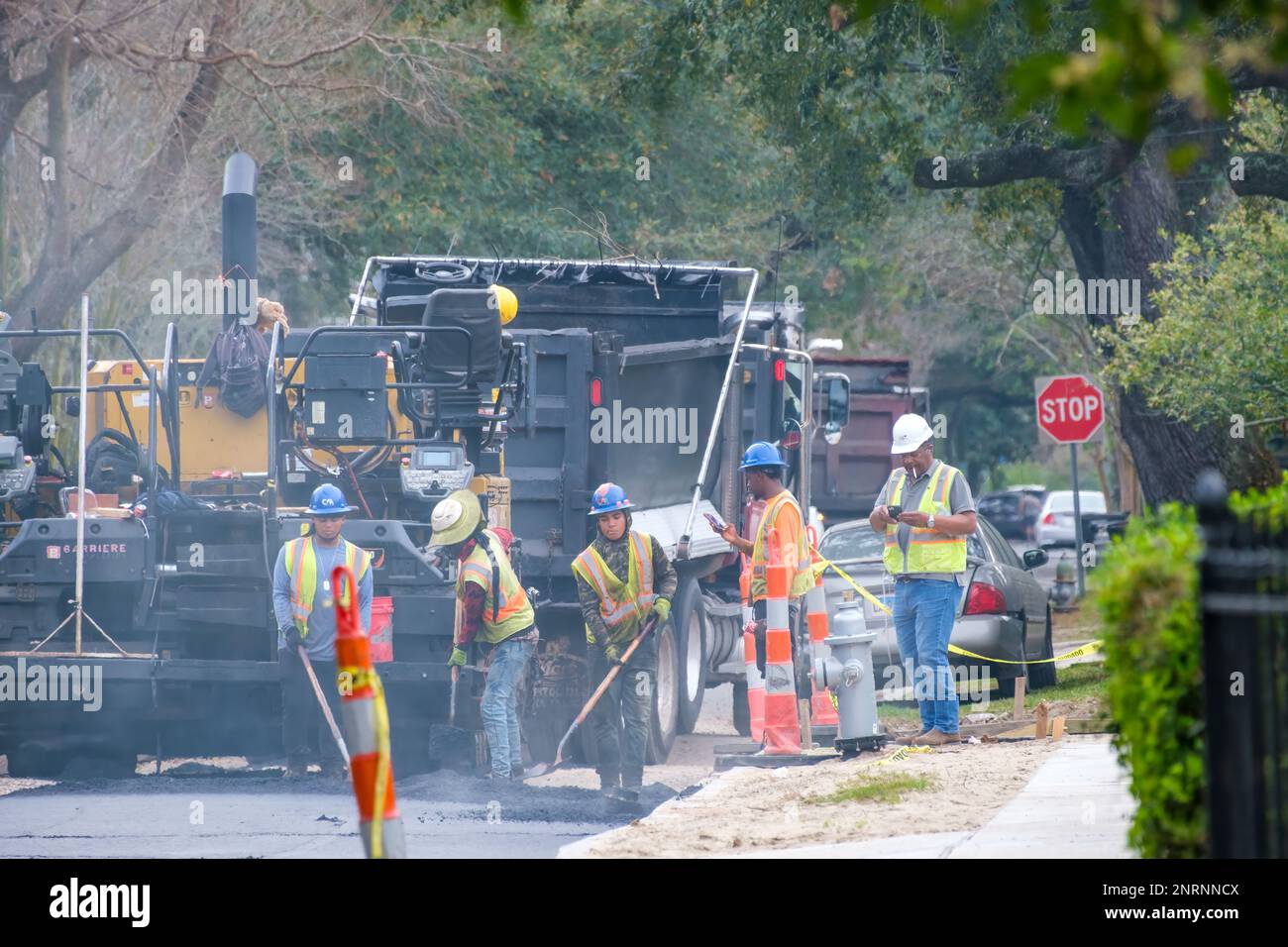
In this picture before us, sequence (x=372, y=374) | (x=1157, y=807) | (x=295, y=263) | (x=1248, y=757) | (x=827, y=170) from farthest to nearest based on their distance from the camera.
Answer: (x=295, y=263) < (x=827, y=170) < (x=372, y=374) < (x=1157, y=807) < (x=1248, y=757)

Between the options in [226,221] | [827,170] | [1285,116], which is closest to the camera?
[226,221]

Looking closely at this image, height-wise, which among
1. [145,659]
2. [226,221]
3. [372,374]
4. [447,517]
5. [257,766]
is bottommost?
[257,766]

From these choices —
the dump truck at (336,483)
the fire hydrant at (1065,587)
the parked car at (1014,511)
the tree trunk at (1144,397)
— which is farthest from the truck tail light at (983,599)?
the parked car at (1014,511)

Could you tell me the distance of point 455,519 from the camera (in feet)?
35.3

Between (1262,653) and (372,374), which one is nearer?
(1262,653)

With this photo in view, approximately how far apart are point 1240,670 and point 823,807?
14.6 feet

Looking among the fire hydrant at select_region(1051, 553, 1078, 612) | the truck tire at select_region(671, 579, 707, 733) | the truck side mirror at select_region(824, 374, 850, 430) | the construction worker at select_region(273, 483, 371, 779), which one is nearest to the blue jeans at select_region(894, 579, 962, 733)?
the truck tire at select_region(671, 579, 707, 733)

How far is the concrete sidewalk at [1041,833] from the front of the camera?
6.96 m

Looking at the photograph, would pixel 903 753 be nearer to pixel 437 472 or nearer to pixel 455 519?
pixel 455 519

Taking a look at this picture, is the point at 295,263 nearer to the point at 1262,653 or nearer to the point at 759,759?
the point at 759,759

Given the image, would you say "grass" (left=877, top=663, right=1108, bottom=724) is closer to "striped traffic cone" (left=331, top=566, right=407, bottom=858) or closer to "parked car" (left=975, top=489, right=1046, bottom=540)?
"striped traffic cone" (left=331, top=566, right=407, bottom=858)
